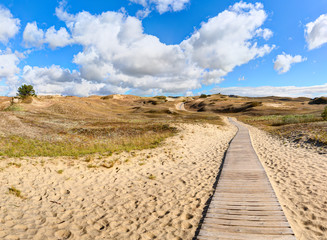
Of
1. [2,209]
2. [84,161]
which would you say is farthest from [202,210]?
[84,161]

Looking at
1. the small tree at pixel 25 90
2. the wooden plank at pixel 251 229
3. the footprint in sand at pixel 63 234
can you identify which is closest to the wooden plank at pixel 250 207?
the wooden plank at pixel 251 229

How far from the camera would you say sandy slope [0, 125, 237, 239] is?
5.75m

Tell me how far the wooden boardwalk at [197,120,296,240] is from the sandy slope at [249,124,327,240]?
1.53ft

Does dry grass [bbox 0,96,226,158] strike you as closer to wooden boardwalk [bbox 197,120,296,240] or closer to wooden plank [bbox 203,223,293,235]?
wooden boardwalk [bbox 197,120,296,240]

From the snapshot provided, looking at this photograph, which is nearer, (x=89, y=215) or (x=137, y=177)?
(x=89, y=215)

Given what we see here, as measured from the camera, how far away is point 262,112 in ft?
200

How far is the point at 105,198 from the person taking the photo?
793 centimetres

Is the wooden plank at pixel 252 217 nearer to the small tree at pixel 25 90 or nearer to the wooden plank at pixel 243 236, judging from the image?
the wooden plank at pixel 243 236

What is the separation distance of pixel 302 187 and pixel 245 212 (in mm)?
3922

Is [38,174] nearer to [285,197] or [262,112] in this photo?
[285,197]

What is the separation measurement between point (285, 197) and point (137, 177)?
694cm

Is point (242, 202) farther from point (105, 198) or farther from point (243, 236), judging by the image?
point (105, 198)

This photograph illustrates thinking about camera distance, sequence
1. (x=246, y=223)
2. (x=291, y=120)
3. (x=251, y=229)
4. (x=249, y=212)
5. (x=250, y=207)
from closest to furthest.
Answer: (x=251, y=229) < (x=246, y=223) < (x=249, y=212) < (x=250, y=207) < (x=291, y=120)

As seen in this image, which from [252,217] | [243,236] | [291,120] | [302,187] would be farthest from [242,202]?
[291,120]
